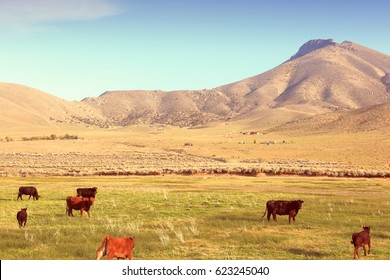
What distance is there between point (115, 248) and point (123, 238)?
34 centimetres

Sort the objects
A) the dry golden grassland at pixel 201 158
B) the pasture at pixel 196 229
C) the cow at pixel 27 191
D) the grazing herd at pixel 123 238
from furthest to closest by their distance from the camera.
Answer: the dry golden grassland at pixel 201 158 → the cow at pixel 27 191 → the pasture at pixel 196 229 → the grazing herd at pixel 123 238

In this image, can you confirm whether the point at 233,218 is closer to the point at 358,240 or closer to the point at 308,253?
the point at 308,253

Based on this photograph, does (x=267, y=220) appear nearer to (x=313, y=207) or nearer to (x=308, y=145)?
(x=313, y=207)

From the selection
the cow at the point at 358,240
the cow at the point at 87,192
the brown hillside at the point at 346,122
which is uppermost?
the brown hillside at the point at 346,122

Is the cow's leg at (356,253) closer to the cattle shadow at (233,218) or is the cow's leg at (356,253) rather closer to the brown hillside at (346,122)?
the cattle shadow at (233,218)

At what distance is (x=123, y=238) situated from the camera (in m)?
12.4

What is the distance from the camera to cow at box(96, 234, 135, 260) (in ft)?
39.3

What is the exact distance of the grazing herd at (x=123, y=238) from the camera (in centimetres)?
1210

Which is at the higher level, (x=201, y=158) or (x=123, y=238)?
(x=123, y=238)

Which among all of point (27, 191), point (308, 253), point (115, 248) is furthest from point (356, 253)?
point (27, 191)

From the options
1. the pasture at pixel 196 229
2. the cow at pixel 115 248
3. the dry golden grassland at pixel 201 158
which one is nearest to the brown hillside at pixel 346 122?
the dry golden grassland at pixel 201 158

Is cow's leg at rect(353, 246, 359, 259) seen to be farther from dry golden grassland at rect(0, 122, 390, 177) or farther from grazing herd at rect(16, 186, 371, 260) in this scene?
dry golden grassland at rect(0, 122, 390, 177)

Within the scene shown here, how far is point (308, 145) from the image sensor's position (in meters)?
109

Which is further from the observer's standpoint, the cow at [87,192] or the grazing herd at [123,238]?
the cow at [87,192]
